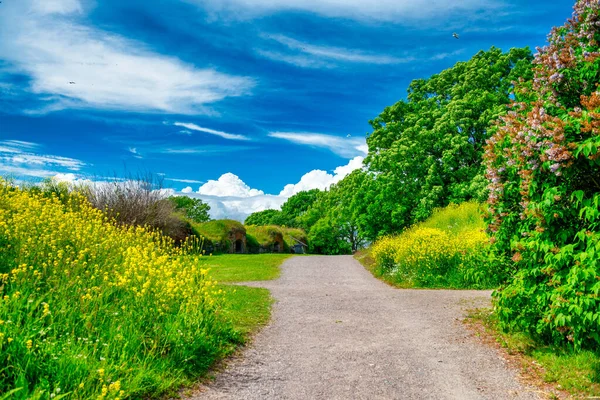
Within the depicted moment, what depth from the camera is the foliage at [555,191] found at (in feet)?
19.2

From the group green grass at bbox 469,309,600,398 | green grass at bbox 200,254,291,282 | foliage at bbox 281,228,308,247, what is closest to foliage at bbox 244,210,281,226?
foliage at bbox 281,228,308,247

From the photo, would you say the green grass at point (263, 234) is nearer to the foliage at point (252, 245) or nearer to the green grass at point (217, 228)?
the foliage at point (252, 245)

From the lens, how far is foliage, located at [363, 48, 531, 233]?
27.2m

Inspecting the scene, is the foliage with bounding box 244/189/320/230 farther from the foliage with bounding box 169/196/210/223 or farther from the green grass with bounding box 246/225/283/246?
the green grass with bounding box 246/225/283/246

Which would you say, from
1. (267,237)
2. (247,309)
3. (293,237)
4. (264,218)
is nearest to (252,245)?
(267,237)

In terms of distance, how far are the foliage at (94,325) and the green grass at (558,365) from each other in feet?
15.4

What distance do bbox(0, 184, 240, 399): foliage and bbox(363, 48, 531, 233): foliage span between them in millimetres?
20833

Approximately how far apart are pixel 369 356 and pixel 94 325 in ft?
13.7

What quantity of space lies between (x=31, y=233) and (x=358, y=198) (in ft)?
78.7

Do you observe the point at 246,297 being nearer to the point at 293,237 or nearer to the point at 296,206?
the point at 293,237

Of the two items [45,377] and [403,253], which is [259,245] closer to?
[403,253]

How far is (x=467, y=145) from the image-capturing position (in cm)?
2695

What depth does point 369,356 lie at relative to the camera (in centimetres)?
757

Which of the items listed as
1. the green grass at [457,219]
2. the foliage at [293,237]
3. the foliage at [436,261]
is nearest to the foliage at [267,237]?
the foliage at [293,237]
